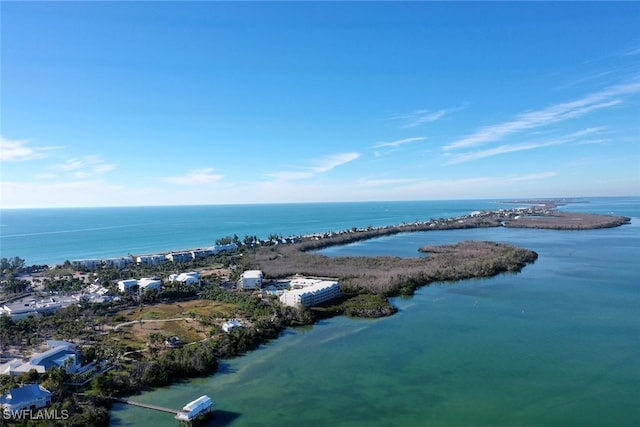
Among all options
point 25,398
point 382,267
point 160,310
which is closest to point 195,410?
point 25,398

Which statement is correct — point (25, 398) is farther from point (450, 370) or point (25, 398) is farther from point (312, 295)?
point (312, 295)

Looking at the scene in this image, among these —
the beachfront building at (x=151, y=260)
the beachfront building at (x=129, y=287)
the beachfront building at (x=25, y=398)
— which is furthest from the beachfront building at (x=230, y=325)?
the beachfront building at (x=151, y=260)

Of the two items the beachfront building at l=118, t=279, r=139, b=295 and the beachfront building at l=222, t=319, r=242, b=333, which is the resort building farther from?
the beachfront building at l=118, t=279, r=139, b=295

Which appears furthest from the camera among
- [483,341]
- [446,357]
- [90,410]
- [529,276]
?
[529,276]

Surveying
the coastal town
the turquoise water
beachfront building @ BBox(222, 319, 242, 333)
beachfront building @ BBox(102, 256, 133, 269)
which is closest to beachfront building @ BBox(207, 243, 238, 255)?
the coastal town

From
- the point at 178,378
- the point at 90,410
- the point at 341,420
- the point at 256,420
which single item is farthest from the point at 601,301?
the point at 90,410

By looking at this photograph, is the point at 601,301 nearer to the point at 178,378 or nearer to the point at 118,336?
the point at 178,378
